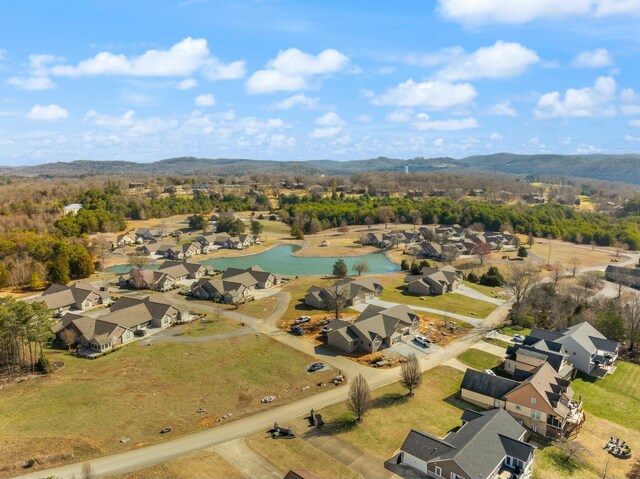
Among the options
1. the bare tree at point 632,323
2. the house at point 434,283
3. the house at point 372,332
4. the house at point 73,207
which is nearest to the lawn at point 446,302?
the house at point 434,283

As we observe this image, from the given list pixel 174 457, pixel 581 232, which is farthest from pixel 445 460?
pixel 581 232

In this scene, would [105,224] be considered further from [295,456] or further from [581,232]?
[581,232]

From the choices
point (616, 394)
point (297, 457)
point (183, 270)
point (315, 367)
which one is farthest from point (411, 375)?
point (183, 270)

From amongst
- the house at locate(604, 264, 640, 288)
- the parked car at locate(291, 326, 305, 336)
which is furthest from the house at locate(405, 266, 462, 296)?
the house at locate(604, 264, 640, 288)

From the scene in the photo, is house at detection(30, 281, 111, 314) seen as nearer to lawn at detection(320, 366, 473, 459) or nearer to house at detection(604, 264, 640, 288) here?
lawn at detection(320, 366, 473, 459)

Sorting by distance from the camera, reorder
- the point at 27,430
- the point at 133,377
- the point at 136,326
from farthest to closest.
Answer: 1. the point at 136,326
2. the point at 133,377
3. the point at 27,430

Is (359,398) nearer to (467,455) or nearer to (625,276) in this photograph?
(467,455)
